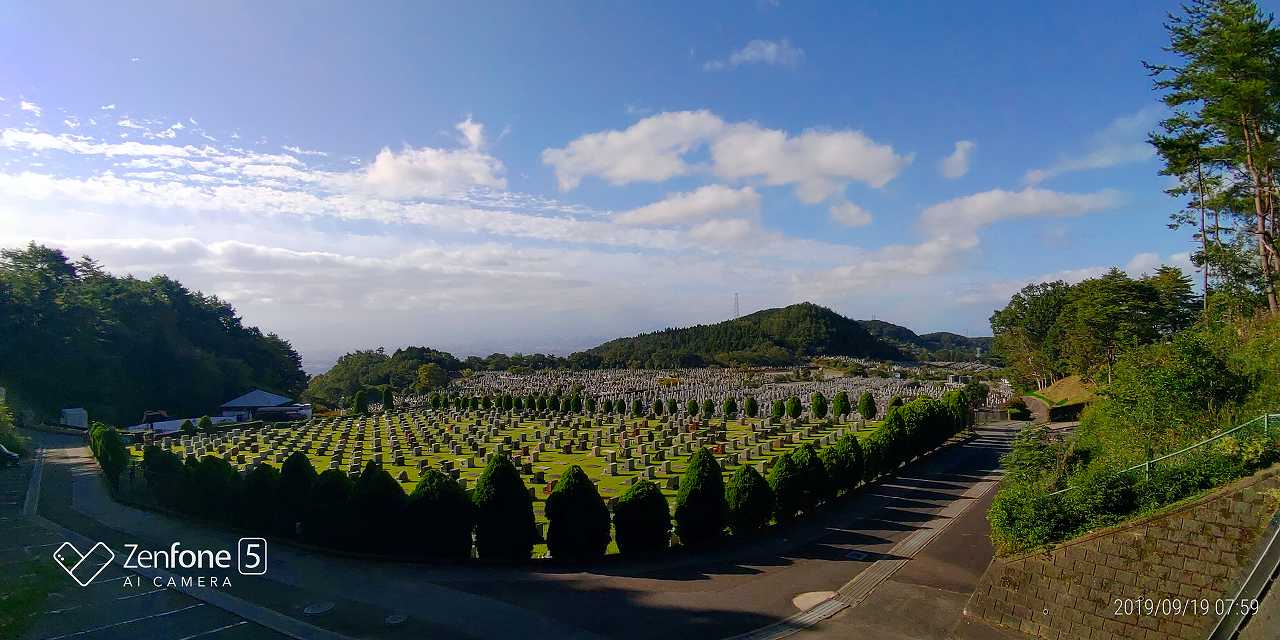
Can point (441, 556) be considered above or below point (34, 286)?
below

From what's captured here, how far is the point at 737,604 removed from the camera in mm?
10953

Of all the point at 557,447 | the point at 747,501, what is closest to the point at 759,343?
the point at 557,447

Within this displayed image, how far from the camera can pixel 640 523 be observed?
1354 centimetres

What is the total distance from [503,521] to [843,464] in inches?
402

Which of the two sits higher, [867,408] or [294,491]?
[867,408]

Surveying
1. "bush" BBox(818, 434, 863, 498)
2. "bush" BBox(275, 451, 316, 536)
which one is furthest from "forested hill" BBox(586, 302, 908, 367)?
"bush" BBox(275, 451, 316, 536)

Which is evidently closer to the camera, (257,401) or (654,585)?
(654,585)

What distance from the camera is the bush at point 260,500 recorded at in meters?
15.2

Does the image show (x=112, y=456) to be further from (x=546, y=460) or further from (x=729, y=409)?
(x=729, y=409)

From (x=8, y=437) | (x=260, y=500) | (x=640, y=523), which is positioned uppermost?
(x=8, y=437)

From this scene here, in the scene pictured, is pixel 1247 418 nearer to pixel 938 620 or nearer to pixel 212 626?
pixel 938 620

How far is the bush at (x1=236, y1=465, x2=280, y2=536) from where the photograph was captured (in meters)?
15.2

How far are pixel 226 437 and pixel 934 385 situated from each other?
169 feet

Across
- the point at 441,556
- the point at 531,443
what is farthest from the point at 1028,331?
the point at 441,556
